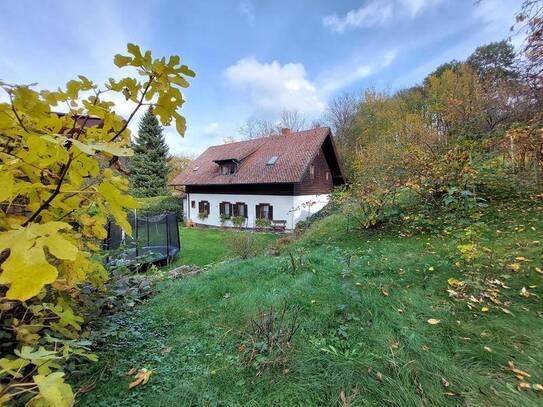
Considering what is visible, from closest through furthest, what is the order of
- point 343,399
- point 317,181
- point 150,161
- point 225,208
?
point 343,399 < point 317,181 < point 225,208 < point 150,161

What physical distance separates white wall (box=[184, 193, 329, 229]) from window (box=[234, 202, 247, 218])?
0.23m

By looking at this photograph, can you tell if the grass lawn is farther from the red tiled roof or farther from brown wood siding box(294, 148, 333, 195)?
the red tiled roof

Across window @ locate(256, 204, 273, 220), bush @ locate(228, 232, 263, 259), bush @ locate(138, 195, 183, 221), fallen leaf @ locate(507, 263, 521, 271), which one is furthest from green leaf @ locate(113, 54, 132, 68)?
bush @ locate(138, 195, 183, 221)

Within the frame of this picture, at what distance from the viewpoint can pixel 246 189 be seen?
18.7 metres

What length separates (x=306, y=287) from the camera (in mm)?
3299

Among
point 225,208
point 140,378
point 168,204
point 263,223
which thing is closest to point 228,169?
point 225,208

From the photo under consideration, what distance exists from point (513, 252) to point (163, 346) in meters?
4.30

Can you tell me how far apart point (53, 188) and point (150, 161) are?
28707 millimetres

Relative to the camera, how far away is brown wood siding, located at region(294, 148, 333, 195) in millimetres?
17156

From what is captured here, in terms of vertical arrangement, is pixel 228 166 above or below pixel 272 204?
above

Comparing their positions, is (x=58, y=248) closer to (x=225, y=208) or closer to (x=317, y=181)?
(x=317, y=181)

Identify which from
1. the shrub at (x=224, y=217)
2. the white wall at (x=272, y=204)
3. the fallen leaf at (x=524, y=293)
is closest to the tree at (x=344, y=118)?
the white wall at (x=272, y=204)

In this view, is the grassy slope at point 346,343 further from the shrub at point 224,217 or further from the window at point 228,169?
the window at point 228,169

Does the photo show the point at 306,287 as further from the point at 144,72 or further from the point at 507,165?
the point at 507,165
